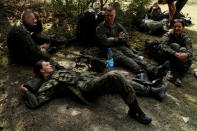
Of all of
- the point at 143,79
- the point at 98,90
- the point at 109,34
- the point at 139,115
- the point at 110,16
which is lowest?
the point at 139,115

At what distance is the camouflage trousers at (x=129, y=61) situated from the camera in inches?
242

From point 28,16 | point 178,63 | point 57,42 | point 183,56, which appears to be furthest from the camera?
point 57,42

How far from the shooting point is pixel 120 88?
12.9ft

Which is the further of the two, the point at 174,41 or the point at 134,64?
the point at 174,41

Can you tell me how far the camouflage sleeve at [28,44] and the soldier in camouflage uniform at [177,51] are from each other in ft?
12.4

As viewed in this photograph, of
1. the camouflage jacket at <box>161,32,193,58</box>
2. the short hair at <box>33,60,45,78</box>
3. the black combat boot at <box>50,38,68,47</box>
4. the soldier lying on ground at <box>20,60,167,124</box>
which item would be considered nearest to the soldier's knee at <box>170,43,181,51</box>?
the camouflage jacket at <box>161,32,193,58</box>

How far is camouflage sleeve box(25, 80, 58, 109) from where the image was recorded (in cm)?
434

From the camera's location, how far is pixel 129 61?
6.32 metres

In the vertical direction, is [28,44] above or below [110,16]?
below

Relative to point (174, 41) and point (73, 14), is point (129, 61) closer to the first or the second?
point (174, 41)

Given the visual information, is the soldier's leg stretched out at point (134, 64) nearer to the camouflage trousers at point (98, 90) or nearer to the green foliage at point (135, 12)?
the camouflage trousers at point (98, 90)

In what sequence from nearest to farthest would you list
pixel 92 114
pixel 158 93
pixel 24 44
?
pixel 92 114 < pixel 158 93 < pixel 24 44

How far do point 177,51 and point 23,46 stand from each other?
4.64 m

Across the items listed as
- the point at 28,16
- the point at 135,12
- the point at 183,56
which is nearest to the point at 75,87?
the point at 28,16
